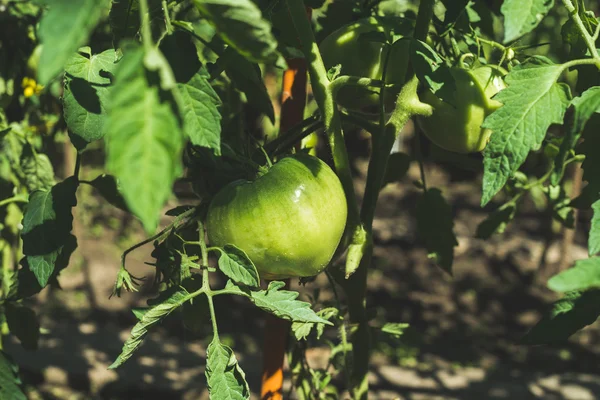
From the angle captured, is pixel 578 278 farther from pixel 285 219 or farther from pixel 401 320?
pixel 401 320

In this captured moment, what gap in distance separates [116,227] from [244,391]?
3.77 m

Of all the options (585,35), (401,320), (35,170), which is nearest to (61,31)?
(585,35)

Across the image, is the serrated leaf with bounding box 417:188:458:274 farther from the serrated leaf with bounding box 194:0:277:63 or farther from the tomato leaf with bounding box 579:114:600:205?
the serrated leaf with bounding box 194:0:277:63

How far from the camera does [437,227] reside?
1.23m

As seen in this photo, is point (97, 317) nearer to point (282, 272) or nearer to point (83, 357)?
point (83, 357)

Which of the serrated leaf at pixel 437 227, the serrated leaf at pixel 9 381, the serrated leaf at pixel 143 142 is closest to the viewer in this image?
the serrated leaf at pixel 143 142

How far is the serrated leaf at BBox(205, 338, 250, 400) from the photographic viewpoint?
30.9 inches

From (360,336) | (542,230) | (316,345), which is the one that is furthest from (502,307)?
(360,336)

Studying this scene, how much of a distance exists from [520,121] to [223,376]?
443mm

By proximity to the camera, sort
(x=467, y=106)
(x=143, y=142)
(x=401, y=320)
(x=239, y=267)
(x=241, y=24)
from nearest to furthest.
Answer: (x=143, y=142), (x=241, y=24), (x=239, y=267), (x=467, y=106), (x=401, y=320)

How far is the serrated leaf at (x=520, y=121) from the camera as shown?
705mm

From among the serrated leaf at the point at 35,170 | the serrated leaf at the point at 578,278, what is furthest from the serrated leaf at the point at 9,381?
the serrated leaf at the point at 578,278

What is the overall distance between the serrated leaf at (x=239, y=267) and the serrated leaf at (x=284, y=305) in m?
0.03

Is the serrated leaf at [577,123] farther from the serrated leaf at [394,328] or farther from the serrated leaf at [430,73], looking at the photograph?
the serrated leaf at [394,328]
